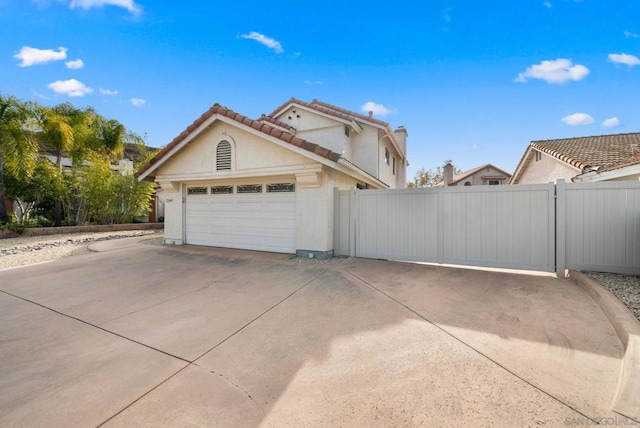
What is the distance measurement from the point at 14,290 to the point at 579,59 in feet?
56.5

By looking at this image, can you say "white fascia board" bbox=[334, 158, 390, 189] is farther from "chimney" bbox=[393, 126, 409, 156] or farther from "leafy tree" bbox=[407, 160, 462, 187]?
"leafy tree" bbox=[407, 160, 462, 187]

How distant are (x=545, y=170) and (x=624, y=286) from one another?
14158 mm

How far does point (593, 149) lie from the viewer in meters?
13.4

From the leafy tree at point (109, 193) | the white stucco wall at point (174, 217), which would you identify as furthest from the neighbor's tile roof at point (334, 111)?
the leafy tree at point (109, 193)

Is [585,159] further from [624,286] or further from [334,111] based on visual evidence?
[334,111]

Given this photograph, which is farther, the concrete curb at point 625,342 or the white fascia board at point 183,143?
the white fascia board at point 183,143

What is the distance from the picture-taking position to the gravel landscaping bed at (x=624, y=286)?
13.2ft

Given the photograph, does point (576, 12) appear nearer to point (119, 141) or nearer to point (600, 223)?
point (600, 223)

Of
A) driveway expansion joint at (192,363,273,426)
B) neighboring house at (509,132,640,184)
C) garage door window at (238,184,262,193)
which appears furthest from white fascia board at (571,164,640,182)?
driveway expansion joint at (192,363,273,426)

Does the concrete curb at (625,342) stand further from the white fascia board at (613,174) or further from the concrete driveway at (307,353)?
the white fascia board at (613,174)

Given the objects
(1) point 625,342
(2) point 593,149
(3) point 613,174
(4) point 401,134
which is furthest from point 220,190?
(2) point 593,149

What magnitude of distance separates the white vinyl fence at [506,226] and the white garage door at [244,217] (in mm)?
2080

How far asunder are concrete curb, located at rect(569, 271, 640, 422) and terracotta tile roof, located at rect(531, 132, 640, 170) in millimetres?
8164

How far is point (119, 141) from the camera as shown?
17.6 metres
